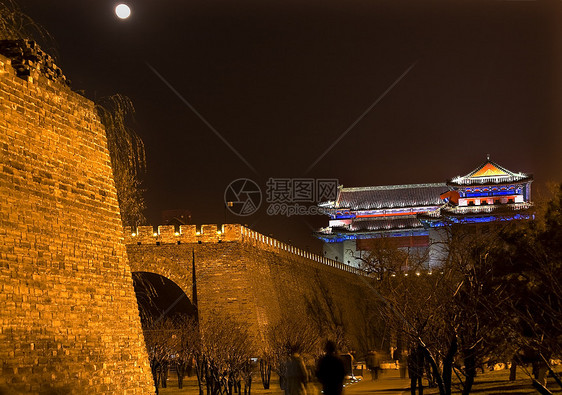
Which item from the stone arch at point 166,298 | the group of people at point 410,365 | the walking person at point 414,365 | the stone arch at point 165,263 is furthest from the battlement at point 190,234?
the walking person at point 414,365

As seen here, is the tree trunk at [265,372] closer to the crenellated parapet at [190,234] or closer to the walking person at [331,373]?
the crenellated parapet at [190,234]

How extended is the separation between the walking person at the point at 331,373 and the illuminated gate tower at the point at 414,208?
52.3m

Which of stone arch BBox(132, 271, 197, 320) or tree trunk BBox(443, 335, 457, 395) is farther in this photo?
stone arch BBox(132, 271, 197, 320)

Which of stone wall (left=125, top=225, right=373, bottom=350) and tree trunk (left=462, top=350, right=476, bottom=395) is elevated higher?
stone wall (left=125, top=225, right=373, bottom=350)

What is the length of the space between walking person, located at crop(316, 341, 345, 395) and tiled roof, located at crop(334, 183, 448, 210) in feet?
195

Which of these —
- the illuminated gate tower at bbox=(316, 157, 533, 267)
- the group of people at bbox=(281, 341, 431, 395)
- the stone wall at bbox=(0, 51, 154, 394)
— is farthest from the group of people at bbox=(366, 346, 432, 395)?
the illuminated gate tower at bbox=(316, 157, 533, 267)

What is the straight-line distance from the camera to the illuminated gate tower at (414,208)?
60.5m

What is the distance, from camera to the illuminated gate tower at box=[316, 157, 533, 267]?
60531 mm

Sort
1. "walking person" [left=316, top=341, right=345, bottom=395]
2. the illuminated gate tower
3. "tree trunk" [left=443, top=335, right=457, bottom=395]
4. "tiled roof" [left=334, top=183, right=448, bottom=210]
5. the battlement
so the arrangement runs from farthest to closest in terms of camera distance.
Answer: "tiled roof" [left=334, top=183, right=448, bottom=210]
the illuminated gate tower
the battlement
"tree trunk" [left=443, top=335, right=457, bottom=395]
"walking person" [left=316, top=341, right=345, bottom=395]

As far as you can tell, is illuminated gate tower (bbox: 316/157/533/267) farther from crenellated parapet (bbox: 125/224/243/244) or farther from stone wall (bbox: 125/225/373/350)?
crenellated parapet (bbox: 125/224/243/244)

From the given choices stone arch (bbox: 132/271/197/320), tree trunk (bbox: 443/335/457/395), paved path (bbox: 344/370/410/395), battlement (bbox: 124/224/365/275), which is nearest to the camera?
tree trunk (bbox: 443/335/457/395)

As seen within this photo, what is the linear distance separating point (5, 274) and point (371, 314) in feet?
131

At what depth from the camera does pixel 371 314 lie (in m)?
46.3

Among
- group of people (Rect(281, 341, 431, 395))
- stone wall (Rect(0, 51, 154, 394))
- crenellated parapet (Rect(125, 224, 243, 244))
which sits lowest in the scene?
group of people (Rect(281, 341, 431, 395))
